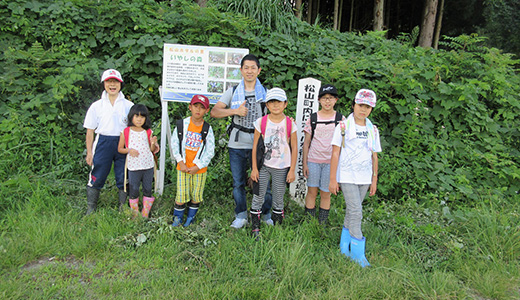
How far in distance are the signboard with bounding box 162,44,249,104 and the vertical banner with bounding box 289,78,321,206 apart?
0.92 metres

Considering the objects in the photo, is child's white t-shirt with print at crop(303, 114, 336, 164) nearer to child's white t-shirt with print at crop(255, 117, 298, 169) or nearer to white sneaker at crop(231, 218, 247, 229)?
child's white t-shirt with print at crop(255, 117, 298, 169)

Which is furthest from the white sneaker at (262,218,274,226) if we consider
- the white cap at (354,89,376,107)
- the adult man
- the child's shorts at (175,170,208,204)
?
the white cap at (354,89,376,107)

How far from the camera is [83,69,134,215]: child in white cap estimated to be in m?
3.87

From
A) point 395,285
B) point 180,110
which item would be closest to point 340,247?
point 395,285

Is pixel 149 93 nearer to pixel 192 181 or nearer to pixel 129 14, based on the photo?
pixel 129 14

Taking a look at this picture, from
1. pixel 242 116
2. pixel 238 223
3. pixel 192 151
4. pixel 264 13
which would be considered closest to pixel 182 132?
pixel 192 151

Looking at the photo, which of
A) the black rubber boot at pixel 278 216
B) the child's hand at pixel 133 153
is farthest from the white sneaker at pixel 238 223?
the child's hand at pixel 133 153

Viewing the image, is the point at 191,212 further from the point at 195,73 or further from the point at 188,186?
the point at 195,73

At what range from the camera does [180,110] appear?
5.54 m

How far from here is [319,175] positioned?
3826 millimetres

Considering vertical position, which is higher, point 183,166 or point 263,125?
point 263,125

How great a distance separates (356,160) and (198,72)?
7.92ft

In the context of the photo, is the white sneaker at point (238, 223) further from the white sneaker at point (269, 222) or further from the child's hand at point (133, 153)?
the child's hand at point (133, 153)

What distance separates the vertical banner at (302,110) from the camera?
444 cm
